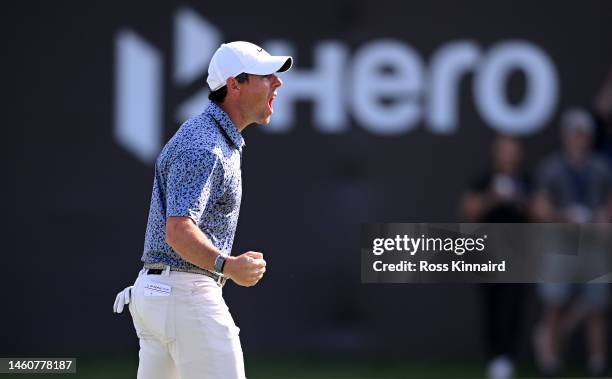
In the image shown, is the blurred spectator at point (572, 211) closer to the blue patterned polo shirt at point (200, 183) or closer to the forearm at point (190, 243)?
the blue patterned polo shirt at point (200, 183)

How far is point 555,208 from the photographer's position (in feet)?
29.3

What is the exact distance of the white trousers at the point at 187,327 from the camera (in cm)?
409

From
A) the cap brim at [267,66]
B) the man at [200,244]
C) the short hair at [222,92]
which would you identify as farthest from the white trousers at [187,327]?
the cap brim at [267,66]

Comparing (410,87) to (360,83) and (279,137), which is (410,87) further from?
(279,137)

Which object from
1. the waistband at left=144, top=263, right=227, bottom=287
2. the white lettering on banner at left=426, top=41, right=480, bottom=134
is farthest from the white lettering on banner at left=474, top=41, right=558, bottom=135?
the waistband at left=144, top=263, right=227, bottom=287

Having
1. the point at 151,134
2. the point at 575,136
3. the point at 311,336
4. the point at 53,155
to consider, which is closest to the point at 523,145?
the point at 575,136

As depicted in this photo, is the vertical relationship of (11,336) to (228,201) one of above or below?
below

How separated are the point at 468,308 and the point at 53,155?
3.24 meters

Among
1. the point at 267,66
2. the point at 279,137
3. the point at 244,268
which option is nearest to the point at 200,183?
the point at 244,268

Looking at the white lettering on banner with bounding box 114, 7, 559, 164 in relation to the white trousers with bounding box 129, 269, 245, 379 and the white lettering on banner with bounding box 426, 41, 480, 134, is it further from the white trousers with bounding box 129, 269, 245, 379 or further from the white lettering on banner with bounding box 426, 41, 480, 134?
the white trousers with bounding box 129, 269, 245, 379

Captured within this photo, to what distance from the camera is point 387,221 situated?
348 inches

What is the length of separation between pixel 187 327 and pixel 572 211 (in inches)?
210

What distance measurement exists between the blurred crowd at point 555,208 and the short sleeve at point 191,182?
16.7ft

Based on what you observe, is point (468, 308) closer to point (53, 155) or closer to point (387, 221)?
point (387, 221)
